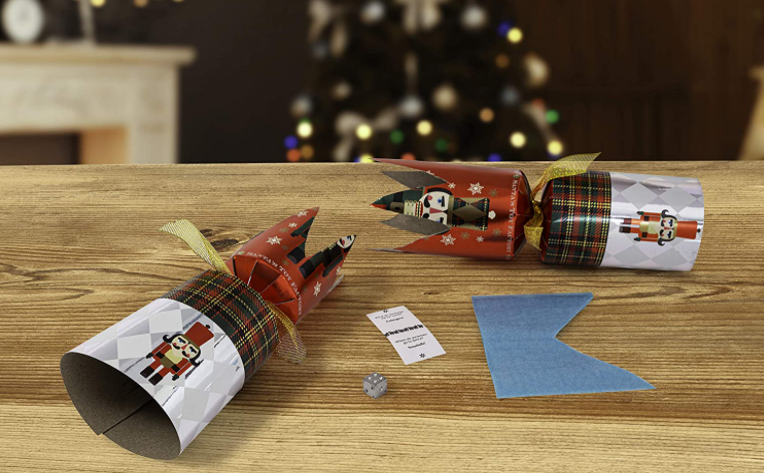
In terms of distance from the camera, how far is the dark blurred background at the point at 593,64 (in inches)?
122

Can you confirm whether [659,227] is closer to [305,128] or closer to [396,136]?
[396,136]

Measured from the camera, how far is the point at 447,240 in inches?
32.6

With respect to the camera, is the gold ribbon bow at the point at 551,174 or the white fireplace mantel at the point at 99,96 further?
the white fireplace mantel at the point at 99,96

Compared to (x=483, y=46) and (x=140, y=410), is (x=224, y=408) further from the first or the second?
(x=483, y=46)

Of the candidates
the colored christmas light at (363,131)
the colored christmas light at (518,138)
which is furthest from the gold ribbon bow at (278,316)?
the colored christmas light at (518,138)

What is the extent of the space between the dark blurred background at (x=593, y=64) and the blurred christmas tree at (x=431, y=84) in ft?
1.92

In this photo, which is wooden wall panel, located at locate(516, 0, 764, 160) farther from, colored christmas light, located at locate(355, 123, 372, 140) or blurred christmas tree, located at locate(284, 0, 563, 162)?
colored christmas light, located at locate(355, 123, 372, 140)

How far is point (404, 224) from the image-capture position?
890mm

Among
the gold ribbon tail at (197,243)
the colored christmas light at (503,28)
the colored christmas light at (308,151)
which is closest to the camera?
the gold ribbon tail at (197,243)

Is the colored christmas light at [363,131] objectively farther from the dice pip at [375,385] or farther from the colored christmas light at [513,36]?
the dice pip at [375,385]

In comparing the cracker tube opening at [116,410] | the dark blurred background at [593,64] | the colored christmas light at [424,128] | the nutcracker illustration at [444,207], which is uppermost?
the dark blurred background at [593,64]

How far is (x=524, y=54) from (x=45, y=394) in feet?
7.61

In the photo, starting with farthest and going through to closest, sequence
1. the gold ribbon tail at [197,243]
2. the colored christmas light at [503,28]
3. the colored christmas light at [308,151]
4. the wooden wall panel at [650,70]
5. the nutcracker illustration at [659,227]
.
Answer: the wooden wall panel at [650,70] < the colored christmas light at [308,151] < the colored christmas light at [503,28] < the nutcracker illustration at [659,227] < the gold ribbon tail at [197,243]

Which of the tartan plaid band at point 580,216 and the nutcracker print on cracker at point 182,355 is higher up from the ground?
the tartan plaid band at point 580,216
